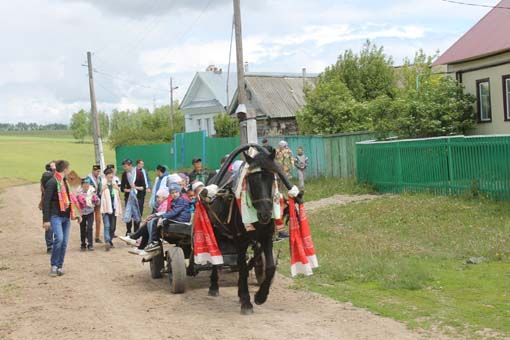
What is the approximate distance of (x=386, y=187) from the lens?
2181 centimetres

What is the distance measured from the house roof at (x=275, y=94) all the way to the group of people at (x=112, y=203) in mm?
24246

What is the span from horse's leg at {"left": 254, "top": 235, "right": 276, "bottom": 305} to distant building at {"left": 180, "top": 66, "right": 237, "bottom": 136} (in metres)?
41.7

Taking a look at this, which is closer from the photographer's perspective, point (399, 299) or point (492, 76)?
point (399, 299)

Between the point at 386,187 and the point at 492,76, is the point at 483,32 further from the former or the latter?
the point at 386,187

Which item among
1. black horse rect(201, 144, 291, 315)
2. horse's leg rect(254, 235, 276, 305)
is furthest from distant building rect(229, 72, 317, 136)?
horse's leg rect(254, 235, 276, 305)

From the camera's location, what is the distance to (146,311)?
9.14 meters

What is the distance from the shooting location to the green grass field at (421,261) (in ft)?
27.9

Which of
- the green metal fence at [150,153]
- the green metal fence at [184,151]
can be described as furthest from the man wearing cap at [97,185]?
the green metal fence at [150,153]

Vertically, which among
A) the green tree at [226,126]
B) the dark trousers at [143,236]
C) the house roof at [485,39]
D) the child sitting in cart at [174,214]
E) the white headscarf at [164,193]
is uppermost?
the house roof at [485,39]

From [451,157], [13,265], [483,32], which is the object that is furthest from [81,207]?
[483,32]

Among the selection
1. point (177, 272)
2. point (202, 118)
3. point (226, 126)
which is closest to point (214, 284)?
point (177, 272)

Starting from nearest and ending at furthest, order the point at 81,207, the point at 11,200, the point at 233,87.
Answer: the point at 81,207
the point at 11,200
the point at 233,87

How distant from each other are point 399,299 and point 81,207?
8488 mm

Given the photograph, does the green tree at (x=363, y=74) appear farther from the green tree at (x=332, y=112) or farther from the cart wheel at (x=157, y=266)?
the cart wheel at (x=157, y=266)
